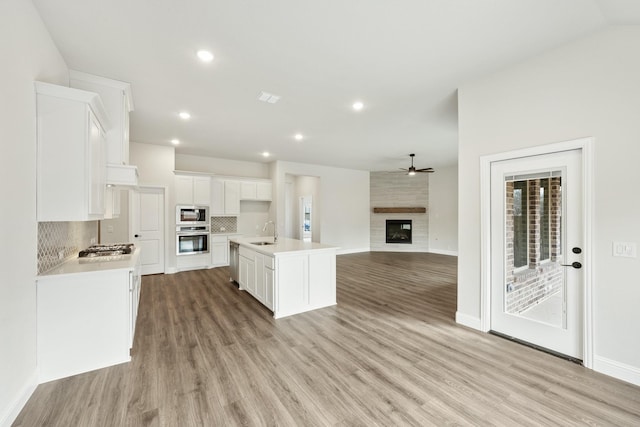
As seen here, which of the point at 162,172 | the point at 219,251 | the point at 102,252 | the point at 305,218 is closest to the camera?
the point at 102,252

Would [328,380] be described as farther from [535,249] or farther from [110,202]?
[110,202]

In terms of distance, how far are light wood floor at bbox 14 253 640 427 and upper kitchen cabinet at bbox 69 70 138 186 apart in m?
1.82

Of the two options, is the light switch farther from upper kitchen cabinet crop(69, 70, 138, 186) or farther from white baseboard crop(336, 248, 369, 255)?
white baseboard crop(336, 248, 369, 255)

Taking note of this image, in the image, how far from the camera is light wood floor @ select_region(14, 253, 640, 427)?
1.84 meters

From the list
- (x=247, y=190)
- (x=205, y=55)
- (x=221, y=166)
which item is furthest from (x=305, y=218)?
(x=205, y=55)

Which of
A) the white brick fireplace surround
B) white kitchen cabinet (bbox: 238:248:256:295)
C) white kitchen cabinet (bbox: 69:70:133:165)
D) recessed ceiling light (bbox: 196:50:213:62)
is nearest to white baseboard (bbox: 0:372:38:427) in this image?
white kitchen cabinet (bbox: 69:70:133:165)

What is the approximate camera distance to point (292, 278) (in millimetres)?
3709

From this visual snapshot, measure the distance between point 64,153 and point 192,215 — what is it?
4.37 m

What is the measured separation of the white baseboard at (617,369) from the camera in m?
2.17

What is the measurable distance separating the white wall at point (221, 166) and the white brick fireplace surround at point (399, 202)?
163 inches

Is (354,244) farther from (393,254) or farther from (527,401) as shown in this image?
(527,401)

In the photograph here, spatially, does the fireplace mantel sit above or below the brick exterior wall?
above

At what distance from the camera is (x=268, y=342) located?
2910 millimetres

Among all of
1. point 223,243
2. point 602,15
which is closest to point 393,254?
point 223,243
